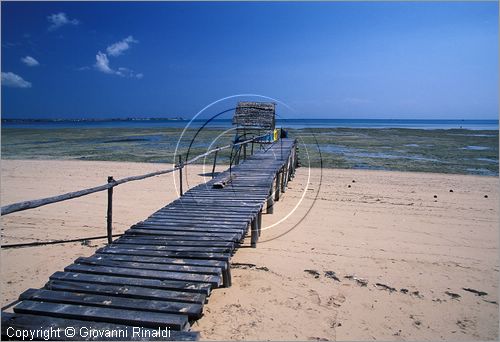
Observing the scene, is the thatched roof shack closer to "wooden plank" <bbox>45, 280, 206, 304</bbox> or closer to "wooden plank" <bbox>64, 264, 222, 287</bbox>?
"wooden plank" <bbox>64, 264, 222, 287</bbox>

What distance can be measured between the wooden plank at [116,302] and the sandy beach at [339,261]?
0.83 m

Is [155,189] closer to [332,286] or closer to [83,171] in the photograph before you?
[83,171]

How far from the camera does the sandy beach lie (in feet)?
14.7

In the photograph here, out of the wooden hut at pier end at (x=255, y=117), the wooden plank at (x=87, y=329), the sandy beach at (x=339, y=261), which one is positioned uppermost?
the wooden hut at pier end at (x=255, y=117)

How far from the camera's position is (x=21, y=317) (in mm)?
3264

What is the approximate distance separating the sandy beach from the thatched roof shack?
6.52 meters

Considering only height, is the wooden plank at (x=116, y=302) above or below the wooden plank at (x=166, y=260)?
→ below

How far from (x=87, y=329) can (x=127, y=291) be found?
65cm

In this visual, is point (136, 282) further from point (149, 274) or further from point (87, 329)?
point (87, 329)

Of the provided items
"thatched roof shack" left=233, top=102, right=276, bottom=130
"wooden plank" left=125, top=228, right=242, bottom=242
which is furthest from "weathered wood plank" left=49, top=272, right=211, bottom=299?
"thatched roof shack" left=233, top=102, right=276, bottom=130

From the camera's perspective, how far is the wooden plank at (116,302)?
3.47m

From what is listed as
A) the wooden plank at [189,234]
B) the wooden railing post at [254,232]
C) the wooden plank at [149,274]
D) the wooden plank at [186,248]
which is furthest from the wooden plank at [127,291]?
the wooden railing post at [254,232]

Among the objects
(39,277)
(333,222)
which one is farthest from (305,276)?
(39,277)

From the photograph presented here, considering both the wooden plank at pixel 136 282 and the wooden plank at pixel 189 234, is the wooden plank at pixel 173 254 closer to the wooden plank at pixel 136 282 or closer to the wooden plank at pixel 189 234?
the wooden plank at pixel 189 234
